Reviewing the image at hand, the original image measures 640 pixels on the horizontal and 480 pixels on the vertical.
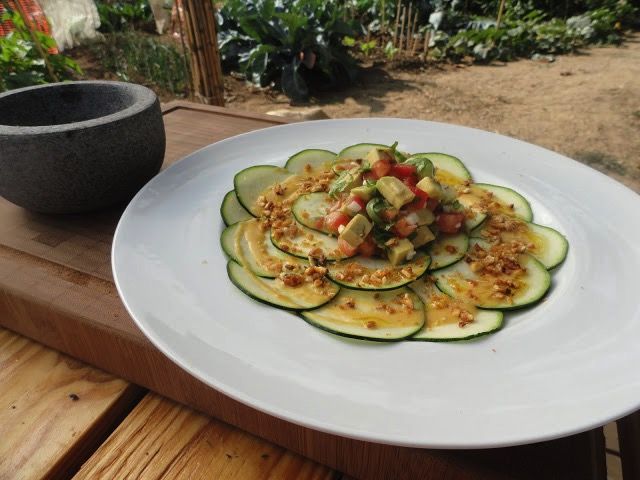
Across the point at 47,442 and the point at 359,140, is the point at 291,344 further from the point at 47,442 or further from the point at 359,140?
the point at 359,140

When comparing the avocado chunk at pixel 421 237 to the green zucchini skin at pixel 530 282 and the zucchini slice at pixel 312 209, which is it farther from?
the zucchini slice at pixel 312 209

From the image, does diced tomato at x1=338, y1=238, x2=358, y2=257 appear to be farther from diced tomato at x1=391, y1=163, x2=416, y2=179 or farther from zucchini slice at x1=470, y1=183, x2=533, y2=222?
zucchini slice at x1=470, y1=183, x2=533, y2=222

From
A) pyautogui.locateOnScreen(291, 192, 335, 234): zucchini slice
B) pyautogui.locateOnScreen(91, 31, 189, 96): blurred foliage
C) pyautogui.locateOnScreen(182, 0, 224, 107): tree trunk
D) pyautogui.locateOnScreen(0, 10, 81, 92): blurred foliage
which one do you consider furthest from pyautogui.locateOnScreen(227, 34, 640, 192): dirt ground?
pyautogui.locateOnScreen(291, 192, 335, 234): zucchini slice

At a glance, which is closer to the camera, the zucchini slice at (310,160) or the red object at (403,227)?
the red object at (403,227)

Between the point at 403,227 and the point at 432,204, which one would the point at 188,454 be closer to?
the point at 403,227

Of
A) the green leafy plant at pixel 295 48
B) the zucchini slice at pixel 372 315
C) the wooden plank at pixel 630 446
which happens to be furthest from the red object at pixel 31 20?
the wooden plank at pixel 630 446

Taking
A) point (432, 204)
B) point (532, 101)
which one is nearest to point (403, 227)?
point (432, 204)
